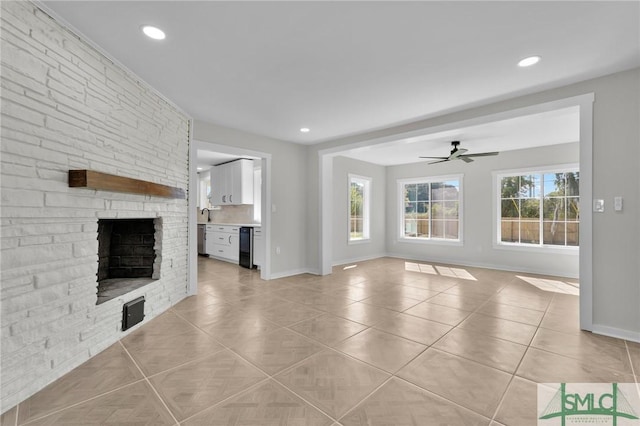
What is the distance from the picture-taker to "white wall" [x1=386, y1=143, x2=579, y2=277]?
17.4ft

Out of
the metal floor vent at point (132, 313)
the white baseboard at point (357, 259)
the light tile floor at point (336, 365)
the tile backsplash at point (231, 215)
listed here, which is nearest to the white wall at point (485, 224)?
the white baseboard at point (357, 259)

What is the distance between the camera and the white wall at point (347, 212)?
6430mm

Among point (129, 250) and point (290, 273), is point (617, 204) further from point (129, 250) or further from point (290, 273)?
point (129, 250)

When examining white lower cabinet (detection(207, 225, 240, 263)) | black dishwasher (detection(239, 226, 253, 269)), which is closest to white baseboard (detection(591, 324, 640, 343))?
black dishwasher (detection(239, 226, 253, 269))

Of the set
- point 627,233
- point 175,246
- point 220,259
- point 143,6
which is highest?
point 143,6

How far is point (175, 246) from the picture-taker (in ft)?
11.6

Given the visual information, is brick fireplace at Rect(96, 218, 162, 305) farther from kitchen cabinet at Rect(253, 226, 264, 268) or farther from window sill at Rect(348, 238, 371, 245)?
window sill at Rect(348, 238, 371, 245)

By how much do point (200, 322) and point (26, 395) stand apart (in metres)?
1.35

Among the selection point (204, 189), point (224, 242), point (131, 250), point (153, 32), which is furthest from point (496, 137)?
point (204, 189)

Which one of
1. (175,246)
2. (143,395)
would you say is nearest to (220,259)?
(175,246)

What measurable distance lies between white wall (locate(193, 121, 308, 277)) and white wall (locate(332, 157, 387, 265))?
3.53 feet

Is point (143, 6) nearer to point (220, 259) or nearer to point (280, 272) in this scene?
point (280, 272)

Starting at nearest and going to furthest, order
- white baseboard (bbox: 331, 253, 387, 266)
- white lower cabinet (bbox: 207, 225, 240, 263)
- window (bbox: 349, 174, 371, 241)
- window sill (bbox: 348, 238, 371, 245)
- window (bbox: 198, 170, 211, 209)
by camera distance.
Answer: white baseboard (bbox: 331, 253, 387, 266), white lower cabinet (bbox: 207, 225, 240, 263), window sill (bbox: 348, 238, 371, 245), window (bbox: 349, 174, 371, 241), window (bbox: 198, 170, 211, 209)

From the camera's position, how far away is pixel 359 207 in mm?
7176
